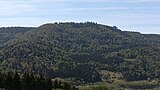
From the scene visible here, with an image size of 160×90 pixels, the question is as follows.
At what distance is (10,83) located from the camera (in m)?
155

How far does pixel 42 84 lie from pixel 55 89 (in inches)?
565

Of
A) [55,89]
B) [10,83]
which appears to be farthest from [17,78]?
[55,89]

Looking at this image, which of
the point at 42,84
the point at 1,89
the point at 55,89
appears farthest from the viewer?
the point at 55,89

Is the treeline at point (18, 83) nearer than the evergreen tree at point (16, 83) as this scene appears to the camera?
No

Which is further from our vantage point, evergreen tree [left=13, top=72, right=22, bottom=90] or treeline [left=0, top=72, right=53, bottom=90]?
treeline [left=0, top=72, right=53, bottom=90]

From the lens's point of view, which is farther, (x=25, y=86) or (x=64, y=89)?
(x=64, y=89)

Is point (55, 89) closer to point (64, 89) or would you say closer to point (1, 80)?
point (64, 89)

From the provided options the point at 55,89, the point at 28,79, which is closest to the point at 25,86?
the point at 28,79

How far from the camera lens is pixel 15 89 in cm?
15562

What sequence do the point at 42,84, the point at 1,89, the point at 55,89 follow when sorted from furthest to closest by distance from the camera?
the point at 55,89 → the point at 42,84 → the point at 1,89

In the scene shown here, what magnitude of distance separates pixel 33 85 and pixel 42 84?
21.1 feet

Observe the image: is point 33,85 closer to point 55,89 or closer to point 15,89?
point 15,89

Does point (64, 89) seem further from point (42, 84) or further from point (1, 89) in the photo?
point (1, 89)

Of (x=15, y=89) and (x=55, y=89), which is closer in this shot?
(x=15, y=89)
